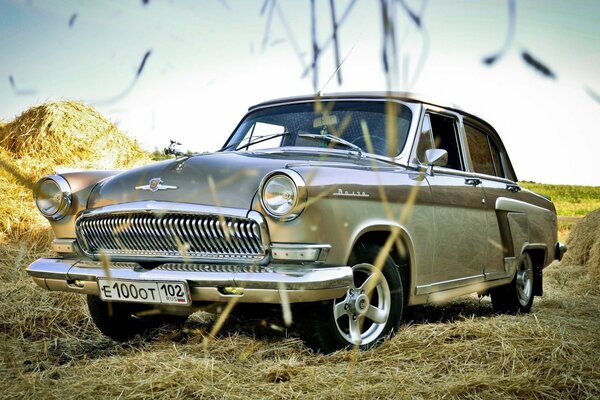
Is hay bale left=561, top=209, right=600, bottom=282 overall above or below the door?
below

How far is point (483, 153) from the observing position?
628cm

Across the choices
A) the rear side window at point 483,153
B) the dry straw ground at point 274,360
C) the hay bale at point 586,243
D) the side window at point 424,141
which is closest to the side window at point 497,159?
the rear side window at point 483,153

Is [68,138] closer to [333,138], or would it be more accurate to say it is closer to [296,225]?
[333,138]

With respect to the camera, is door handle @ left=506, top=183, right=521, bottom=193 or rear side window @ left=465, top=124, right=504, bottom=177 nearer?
rear side window @ left=465, top=124, right=504, bottom=177

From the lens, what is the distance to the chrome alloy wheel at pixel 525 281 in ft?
21.2

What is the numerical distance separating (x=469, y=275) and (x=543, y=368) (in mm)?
1596

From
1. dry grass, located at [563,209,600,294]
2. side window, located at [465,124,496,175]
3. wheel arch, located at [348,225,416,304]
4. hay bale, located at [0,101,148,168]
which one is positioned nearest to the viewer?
wheel arch, located at [348,225,416,304]

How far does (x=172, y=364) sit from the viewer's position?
11.4ft

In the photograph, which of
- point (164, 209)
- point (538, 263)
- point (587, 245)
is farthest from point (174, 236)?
point (587, 245)

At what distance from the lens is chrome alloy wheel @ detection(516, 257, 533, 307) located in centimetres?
646

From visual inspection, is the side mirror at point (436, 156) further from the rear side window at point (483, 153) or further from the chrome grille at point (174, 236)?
the chrome grille at point (174, 236)

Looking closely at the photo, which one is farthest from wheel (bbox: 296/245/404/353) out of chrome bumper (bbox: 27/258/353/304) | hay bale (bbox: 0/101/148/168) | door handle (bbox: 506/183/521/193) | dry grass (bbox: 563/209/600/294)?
dry grass (bbox: 563/209/600/294)

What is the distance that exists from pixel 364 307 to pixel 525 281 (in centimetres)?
324

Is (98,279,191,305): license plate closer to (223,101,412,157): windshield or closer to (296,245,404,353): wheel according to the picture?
(296,245,404,353): wheel
